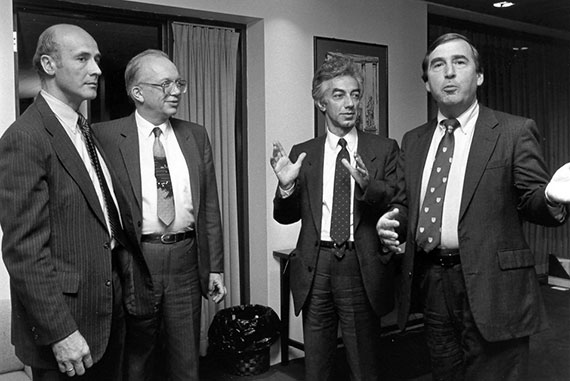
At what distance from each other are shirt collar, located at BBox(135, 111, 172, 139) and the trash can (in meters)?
1.50

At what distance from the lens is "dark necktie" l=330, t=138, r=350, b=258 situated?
2406mm

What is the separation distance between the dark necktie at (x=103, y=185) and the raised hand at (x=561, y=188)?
1.50 metres

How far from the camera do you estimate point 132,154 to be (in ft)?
7.79

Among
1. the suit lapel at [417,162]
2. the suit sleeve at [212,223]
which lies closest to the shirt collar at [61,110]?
the suit sleeve at [212,223]

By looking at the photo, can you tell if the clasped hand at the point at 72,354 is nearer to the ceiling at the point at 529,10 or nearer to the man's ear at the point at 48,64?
the man's ear at the point at 48,64

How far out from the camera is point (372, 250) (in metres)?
2.40

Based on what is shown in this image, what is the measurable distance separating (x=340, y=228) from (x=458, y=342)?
26.7 inches

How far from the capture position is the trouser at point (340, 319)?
7.82 feet

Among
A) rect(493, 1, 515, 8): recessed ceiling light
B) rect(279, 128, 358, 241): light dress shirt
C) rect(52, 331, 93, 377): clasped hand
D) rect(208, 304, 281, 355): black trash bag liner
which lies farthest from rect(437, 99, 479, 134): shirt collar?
rect(493, 1, 515, 8): recessed ceiling light

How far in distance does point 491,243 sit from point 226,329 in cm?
199

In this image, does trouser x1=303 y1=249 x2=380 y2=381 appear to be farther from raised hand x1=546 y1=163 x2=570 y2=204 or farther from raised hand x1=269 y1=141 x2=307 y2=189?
raised hand x1=546 y1=163 x2=570 y2=204

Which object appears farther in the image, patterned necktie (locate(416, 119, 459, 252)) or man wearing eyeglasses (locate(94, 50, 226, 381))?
man wearing eyeglasses (locate(94, 50, 226, 381))

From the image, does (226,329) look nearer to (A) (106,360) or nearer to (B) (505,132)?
(A) (106,360)

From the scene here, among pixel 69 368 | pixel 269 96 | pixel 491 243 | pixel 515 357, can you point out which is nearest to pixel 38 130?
pixel 69 368
